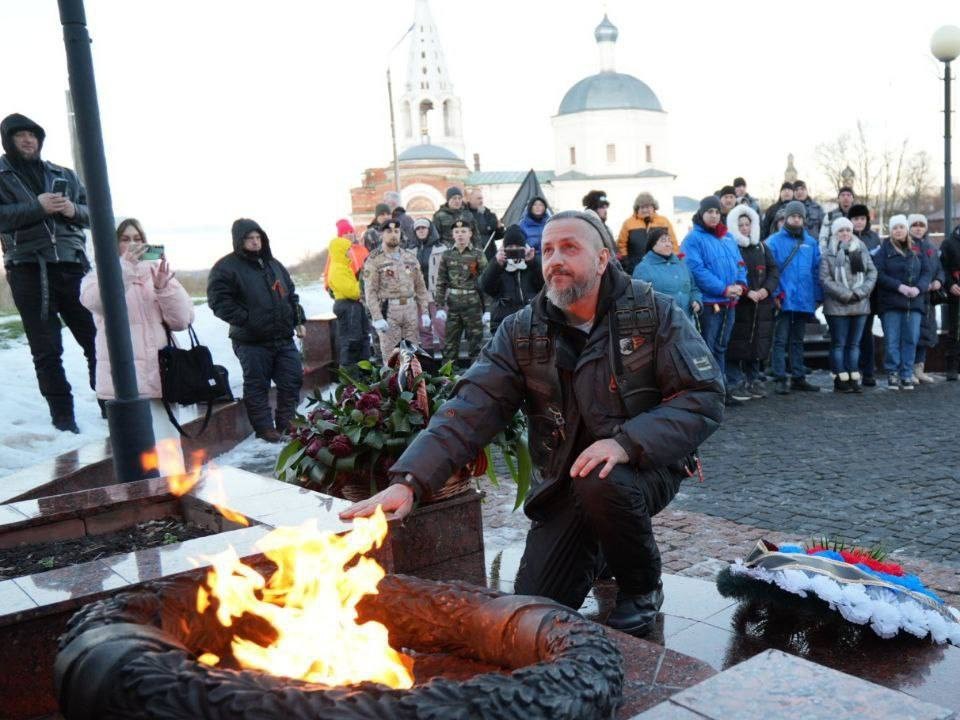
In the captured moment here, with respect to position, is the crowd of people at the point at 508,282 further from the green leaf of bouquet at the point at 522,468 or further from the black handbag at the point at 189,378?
the green leaf of bouquet at the point at 522,468

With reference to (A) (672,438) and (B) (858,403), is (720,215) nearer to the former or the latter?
(B) (858,403)

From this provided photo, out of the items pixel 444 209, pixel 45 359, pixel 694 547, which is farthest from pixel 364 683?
pixel 444 209

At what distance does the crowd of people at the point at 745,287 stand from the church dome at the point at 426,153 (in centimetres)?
5763

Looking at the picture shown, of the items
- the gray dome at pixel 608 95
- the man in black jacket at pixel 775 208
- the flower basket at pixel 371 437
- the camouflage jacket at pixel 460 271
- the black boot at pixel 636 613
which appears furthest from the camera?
the gray dome at pixel 608 95

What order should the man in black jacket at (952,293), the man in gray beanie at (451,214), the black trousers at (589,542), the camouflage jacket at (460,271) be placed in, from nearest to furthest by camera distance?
the black trousers at (589,542)
the camouflage jacket at (460,271)
the man in black jacket at (952,293)
the man in gray beanie at (451,214)

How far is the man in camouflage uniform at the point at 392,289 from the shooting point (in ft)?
33.3

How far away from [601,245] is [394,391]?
1377mm

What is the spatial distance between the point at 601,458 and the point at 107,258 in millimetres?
2802

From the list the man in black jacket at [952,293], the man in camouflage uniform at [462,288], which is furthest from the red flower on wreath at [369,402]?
the man in black jacket at [952,293]

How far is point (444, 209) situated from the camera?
12.0 meters

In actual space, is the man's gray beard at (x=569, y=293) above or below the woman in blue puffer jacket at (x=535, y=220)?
below

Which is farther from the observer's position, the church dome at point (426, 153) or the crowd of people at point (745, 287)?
the church dome at point (426, 153)

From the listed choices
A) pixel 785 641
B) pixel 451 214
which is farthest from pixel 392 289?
pixel 785 641

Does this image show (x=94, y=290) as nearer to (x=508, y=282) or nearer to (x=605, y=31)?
(x=508, y=282)
